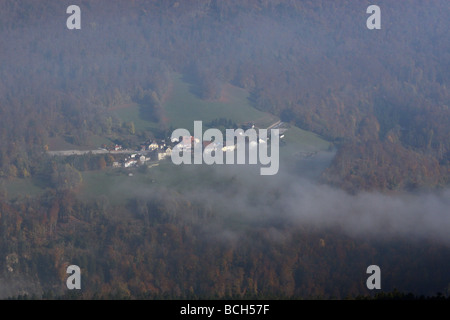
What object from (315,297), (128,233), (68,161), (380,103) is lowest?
(315,297)

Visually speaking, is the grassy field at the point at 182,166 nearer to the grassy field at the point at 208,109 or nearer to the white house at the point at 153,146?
the grassy field at the point at 208,109

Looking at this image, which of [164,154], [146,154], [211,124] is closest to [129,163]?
[146,154]

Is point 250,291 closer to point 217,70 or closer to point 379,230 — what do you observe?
point 379,230

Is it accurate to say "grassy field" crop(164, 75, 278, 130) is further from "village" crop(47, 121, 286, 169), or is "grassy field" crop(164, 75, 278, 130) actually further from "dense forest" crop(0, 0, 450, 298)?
"village" crop(47, 121, 286, 169)

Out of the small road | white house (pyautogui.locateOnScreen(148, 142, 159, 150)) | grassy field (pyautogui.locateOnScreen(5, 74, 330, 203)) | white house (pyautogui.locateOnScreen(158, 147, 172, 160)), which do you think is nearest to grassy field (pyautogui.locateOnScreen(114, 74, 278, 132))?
grassy field (pyautogui.locateOnScreen(5, 74, 330, 203))

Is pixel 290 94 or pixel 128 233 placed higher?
pixel 290 94

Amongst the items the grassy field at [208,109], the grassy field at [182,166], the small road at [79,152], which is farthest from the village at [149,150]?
the grassy field at [208,109]

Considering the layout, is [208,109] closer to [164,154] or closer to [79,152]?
[164,154]
